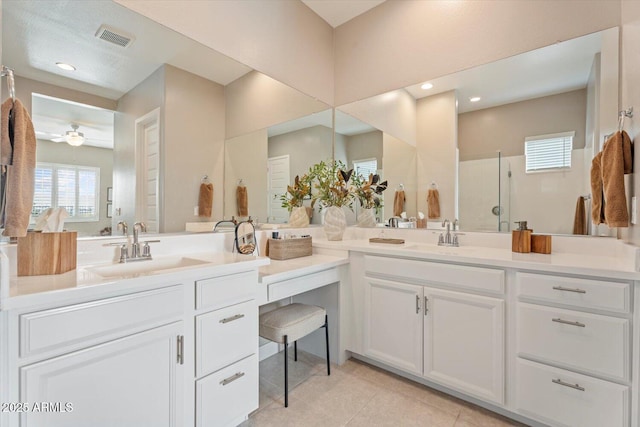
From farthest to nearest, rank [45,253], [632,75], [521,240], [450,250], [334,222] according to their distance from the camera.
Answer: [334,222] → [450,250] → [521,240] → [632,75] → [45,253]

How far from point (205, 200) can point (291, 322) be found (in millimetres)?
944

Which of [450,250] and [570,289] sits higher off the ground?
[450,250]

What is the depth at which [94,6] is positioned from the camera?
1.41 m

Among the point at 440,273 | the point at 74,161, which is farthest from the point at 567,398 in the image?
the point at 74,161

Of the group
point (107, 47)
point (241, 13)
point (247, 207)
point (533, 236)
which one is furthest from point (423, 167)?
point (107, 47)

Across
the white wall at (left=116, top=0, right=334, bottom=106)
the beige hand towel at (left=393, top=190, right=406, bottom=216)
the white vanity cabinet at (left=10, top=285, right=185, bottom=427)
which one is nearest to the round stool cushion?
the white vanity cabinet at (left=10, top=285, right=185, bottom=427)

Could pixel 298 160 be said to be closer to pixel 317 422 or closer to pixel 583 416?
pixel 317 422

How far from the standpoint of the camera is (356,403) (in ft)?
5.70

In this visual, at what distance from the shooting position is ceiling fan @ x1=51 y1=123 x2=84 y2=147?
1.34 meters

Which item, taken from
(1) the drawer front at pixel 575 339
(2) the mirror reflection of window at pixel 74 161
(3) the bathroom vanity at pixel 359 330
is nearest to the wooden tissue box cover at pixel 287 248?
(3) the bathroom vanity at pixel 359 330

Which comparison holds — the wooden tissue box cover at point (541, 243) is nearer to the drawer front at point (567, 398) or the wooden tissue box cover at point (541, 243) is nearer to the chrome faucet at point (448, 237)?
the chrome faucet at point (448, 237)

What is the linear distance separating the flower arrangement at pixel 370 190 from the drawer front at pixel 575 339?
4.64 ft

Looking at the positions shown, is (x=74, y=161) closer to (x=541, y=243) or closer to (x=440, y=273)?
(x=440, y=273)

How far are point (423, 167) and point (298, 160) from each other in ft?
3.53
